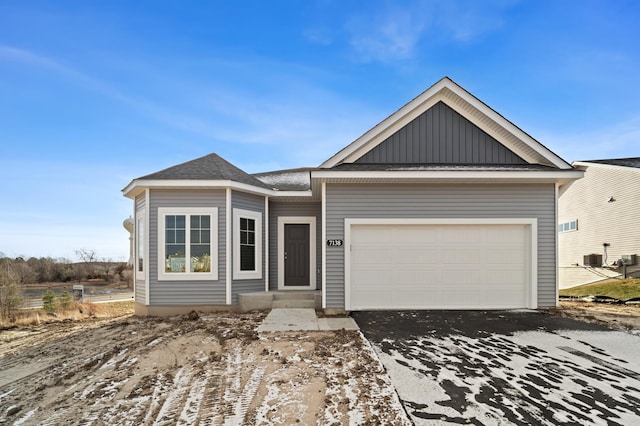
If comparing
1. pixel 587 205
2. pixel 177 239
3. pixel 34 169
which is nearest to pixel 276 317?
pixel 177 239

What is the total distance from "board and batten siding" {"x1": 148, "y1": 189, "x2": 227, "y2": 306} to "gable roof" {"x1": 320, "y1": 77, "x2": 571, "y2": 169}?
3178 mm

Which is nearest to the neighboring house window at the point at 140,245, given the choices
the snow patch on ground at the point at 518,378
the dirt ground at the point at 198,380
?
the dirt ground at the point at 198,380

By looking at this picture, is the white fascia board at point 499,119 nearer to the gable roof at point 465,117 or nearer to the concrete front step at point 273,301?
the gable roof at point 465,117

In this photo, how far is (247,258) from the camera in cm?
901

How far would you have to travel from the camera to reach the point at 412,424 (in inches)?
118

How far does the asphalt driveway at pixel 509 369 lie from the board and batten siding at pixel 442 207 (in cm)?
118

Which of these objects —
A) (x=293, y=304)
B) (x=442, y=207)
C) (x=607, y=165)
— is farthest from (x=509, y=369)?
(x=607, y=165)

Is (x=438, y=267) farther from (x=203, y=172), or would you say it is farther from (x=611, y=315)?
(x=203, y=172)

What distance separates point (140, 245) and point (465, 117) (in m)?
8.94

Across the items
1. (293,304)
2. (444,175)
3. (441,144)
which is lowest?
(293,304)

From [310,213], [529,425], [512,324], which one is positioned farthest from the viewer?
[310,213]

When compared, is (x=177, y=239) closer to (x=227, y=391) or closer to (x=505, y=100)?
(x=227, y=391)

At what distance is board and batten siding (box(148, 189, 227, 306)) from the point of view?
8344mm

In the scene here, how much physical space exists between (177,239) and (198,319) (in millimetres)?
2041
